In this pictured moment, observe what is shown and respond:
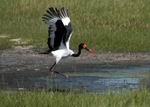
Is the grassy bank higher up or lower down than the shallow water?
higher up

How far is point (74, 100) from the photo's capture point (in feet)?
37.0

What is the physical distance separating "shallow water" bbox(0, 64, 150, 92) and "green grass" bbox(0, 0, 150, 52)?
13.3ft

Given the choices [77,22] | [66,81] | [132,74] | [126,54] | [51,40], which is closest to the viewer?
[51,40]

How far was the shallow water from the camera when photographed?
16.1m

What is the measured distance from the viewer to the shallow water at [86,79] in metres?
16.1

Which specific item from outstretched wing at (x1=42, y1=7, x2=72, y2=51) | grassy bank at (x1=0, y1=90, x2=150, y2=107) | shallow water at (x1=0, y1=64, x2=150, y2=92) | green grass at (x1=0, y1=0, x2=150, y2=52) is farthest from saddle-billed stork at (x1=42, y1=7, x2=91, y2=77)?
green grass at (x1=0, y1=0, x2=150, y2=52)

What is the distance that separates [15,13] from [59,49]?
12.6 metres

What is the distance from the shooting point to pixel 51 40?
16.0 meters

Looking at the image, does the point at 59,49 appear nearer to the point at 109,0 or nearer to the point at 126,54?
the point at 126,54

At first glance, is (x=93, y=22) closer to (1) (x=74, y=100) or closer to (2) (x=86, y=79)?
(2) (x=86, y=79)

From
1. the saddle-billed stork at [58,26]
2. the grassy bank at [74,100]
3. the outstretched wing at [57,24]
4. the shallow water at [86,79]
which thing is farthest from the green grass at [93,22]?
the grassy bank at [74,100]

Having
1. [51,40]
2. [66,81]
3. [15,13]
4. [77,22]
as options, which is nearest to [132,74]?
[66,81]

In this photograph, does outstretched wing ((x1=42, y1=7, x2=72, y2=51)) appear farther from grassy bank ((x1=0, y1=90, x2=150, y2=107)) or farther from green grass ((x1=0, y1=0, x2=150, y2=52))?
green grass ((x1=0, y1=0, x2=150, y2=52))

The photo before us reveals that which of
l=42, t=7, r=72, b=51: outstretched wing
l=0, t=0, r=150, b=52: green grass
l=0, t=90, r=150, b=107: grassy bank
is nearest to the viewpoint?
l=0, t=90, r=150, b=107: grassy bank
